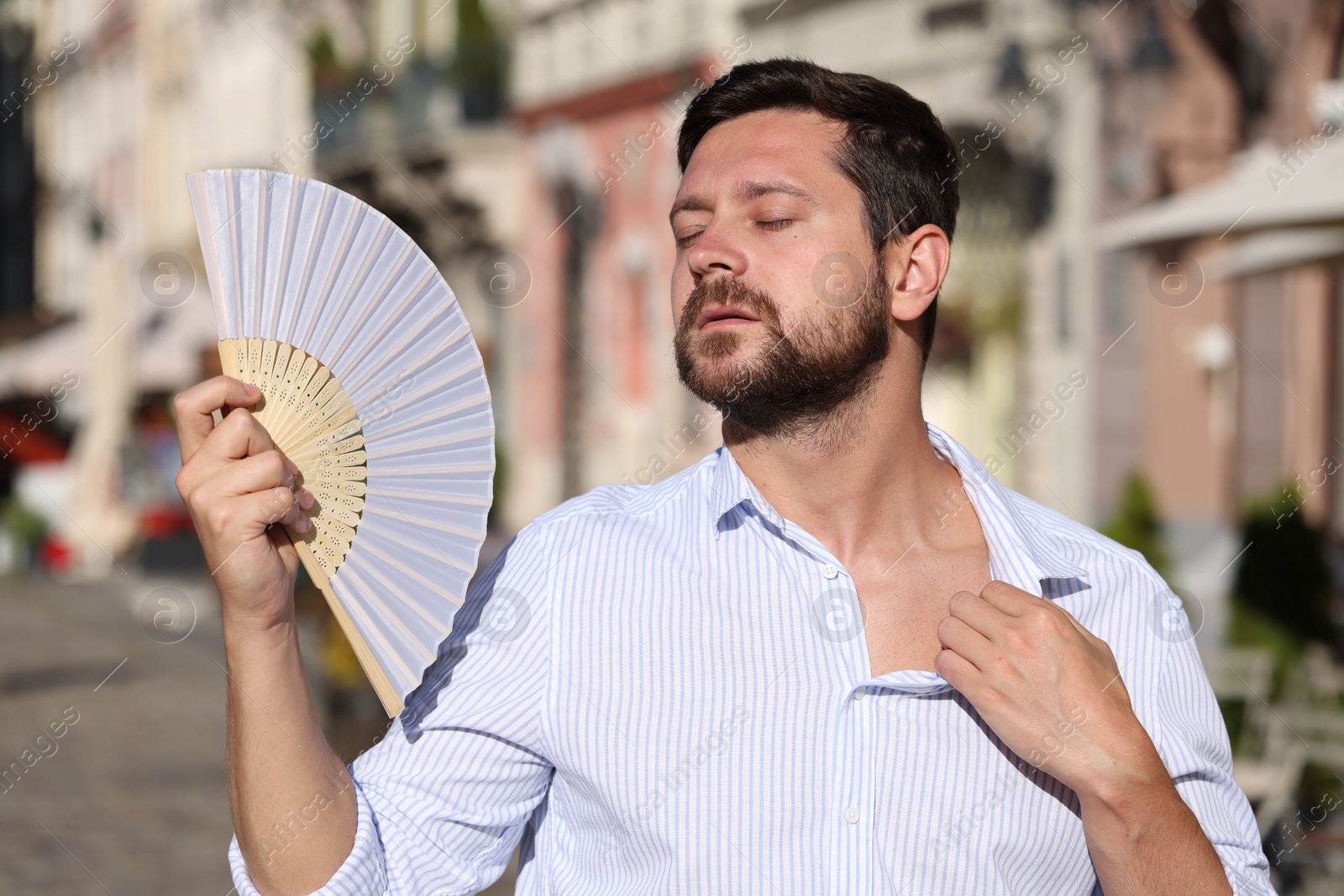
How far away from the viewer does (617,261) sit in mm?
16031

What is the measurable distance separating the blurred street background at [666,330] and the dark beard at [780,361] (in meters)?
0.51

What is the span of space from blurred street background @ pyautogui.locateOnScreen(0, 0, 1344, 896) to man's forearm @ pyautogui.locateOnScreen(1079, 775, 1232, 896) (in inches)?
12.3

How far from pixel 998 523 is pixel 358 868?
940 mm

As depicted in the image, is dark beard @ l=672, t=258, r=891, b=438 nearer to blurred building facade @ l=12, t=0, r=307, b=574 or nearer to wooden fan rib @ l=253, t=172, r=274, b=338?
wooden fan rib @ l=253, t=172, r=274, b=338

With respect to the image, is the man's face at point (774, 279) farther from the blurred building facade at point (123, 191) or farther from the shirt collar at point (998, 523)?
the blurred building facade at point (123, 191)

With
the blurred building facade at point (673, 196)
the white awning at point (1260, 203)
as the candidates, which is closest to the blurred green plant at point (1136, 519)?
the white awning at point (1260, 203)

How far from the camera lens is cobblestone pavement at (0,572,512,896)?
6078 millimetres

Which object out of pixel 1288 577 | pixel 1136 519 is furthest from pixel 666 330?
pixel 1288 577

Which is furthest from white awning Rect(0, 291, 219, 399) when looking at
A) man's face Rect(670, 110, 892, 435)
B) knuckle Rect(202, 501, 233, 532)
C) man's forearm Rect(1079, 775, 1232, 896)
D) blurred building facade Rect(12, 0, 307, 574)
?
man's forearm Rect(1079, 775, 1232, 896)

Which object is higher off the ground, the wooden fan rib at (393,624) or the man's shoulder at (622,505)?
the man's shoulder at (622,505)

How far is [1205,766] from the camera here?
78.1 inches

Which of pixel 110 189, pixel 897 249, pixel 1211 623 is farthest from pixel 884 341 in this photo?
pixel 110 189

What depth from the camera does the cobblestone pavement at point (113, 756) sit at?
6078mm

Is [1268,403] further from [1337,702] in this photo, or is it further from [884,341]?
[884,341]
